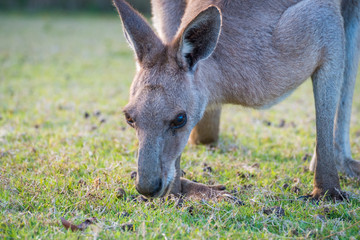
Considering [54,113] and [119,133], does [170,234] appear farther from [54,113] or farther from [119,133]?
[54,113]

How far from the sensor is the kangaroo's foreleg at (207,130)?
4.33 meters

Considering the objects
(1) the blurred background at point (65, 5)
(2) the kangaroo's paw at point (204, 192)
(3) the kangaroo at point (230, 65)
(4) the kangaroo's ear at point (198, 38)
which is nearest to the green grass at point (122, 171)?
(2) the kangaroo's paw at point (204, 192)

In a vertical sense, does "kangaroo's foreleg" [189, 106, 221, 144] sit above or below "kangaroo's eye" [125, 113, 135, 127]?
below

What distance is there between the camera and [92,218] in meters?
2.55

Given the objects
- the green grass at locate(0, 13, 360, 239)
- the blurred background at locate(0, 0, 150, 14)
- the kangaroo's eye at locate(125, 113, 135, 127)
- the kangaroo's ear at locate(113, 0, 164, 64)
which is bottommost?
the blurred background at locate(0, 0, 150, 14)

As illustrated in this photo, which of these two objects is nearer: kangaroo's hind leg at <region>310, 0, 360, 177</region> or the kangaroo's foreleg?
kangaroo's hind leg at <region>310, 0, 360, 177</region>

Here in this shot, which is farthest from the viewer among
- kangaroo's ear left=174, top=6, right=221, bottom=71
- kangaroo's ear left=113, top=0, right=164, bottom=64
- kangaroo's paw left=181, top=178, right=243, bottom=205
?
kangaroo's paw left=181, top=178, right=243, bottom=205

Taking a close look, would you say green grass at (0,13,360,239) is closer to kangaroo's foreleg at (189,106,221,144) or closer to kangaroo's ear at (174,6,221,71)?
kangaroo's foreleg at (189,106,221,144)

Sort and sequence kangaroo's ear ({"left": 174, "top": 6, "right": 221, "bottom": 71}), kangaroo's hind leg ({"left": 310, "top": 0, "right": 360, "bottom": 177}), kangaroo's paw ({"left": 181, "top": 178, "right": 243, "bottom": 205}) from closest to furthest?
1. kangaroo's ear ({"left": 174, "top": 6, "right": 221, "bottom": 71})
2. kangaroo's paw ({"left": 181, "top": 178, "right": 243, "bottom": 205})
3. kangaroo's hind leg ({"left": 310, "top": 0, "right": 360, "bottom": 177})

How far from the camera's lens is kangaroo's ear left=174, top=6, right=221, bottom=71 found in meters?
2.69

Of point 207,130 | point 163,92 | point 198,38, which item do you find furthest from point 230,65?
point 207,130

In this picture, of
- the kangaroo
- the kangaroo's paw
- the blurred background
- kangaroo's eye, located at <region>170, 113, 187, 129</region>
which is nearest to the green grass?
the kangaroo's paw

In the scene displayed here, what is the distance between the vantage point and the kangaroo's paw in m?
3.02

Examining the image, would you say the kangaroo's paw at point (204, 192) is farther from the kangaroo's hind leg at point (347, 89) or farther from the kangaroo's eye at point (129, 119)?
the kangaroo's hind leg at point (347, 89)
